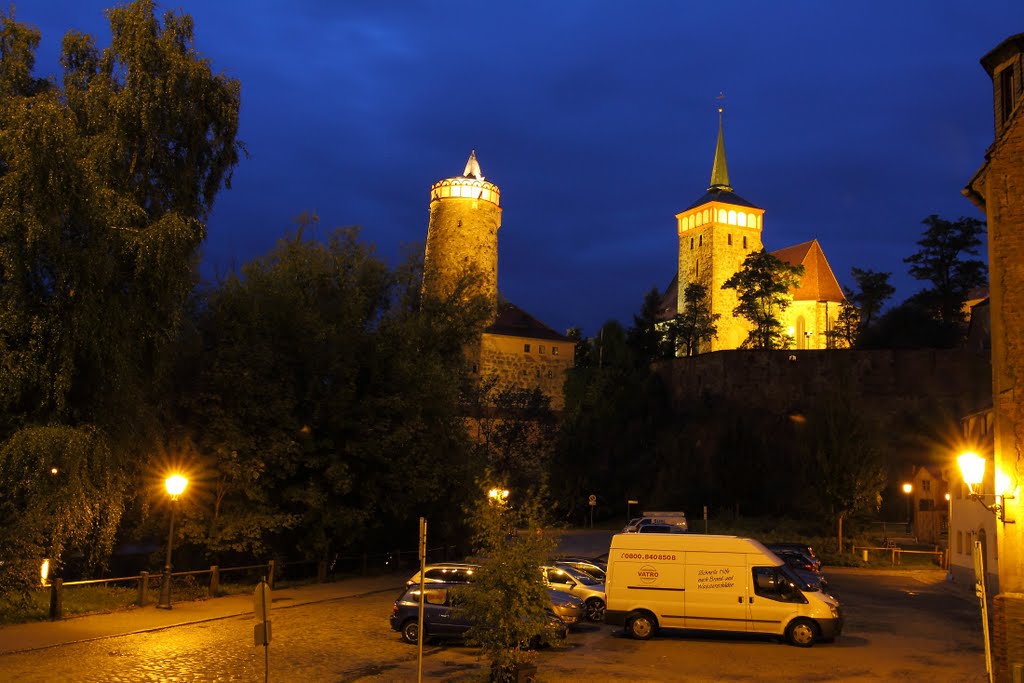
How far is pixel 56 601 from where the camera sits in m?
19.2

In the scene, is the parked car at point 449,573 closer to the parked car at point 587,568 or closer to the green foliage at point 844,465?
the parked car at point 587,568

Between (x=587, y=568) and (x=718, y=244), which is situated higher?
(x=718, y=244)

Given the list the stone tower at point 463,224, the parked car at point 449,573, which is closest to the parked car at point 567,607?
the parked car at point 449,573

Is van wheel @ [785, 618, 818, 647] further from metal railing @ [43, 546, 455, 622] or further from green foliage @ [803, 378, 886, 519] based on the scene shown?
green foliage @ [803, 378, 886, 519]

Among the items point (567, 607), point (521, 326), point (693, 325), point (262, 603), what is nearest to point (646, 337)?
point (693, 325)

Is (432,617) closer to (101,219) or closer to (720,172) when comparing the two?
(101,219)

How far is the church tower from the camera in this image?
96.9 metres

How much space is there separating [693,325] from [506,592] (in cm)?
7908

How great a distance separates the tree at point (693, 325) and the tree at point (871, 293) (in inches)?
509

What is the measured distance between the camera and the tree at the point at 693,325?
9025 cm

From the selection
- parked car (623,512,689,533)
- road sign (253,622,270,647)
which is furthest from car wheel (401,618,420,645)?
parked car (623,512,689,533)

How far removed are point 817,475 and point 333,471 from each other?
78.7 ft

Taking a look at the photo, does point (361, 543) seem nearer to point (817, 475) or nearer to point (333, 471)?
point (333, 471)

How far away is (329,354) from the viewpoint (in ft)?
96.1
